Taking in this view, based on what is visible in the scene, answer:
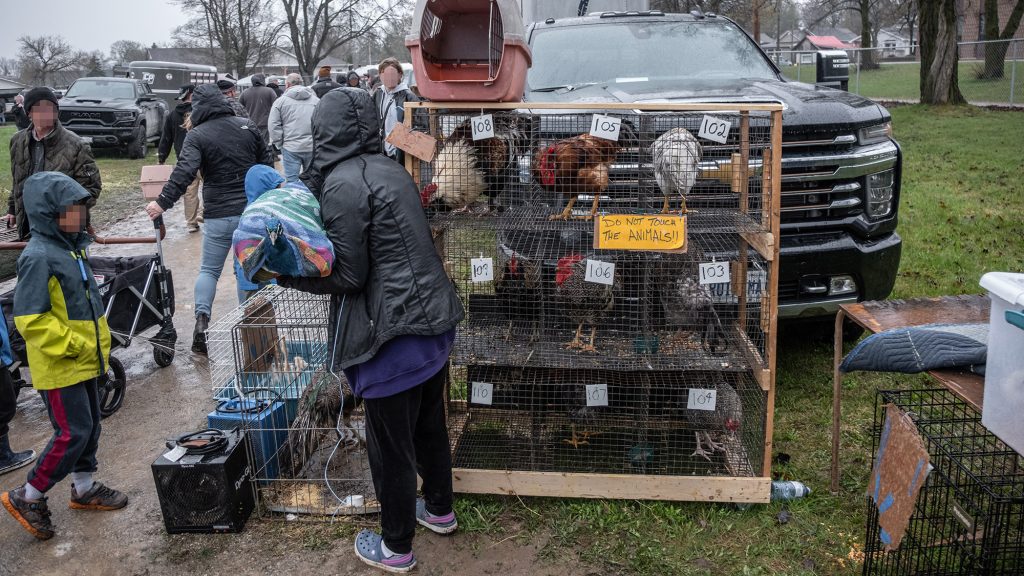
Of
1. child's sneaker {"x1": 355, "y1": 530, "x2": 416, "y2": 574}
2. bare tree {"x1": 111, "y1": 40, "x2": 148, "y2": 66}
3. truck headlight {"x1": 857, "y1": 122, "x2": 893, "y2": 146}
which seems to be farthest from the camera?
bare tree {"x1": 111, "y1": 40, "x2": 148, "y2": 66}

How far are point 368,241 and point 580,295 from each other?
130 centimetres

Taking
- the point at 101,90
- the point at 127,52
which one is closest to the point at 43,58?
the point at 127,52

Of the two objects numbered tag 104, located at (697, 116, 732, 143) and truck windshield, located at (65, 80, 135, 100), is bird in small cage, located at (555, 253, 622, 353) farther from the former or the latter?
truck windshield, located at (65, 80, 135, 100)

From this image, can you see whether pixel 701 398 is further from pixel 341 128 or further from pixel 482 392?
pixel 341 128

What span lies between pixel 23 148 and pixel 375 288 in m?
4.86

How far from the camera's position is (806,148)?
4680 millimetres

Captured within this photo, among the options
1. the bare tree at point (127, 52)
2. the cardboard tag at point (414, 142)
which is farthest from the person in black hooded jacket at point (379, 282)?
the bare tree at point (127, 52)

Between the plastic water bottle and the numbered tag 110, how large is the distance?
20.0 inches

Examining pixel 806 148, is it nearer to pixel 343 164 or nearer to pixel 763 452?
pixel 763 452

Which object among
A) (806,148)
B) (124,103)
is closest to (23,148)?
(806,148)

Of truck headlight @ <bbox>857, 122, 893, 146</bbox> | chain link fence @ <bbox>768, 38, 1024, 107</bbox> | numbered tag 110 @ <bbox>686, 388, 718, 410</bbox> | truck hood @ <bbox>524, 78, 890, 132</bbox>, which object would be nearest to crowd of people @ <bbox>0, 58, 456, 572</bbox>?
numbered tag 110 @ <bbox>686, 388, 718, 410</bbox>

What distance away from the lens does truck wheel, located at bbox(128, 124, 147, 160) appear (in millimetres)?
17469

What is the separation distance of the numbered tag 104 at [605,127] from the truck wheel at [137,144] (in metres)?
16.8

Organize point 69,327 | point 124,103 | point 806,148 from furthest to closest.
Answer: point 124,103 → point 806,148 → point 69,327
